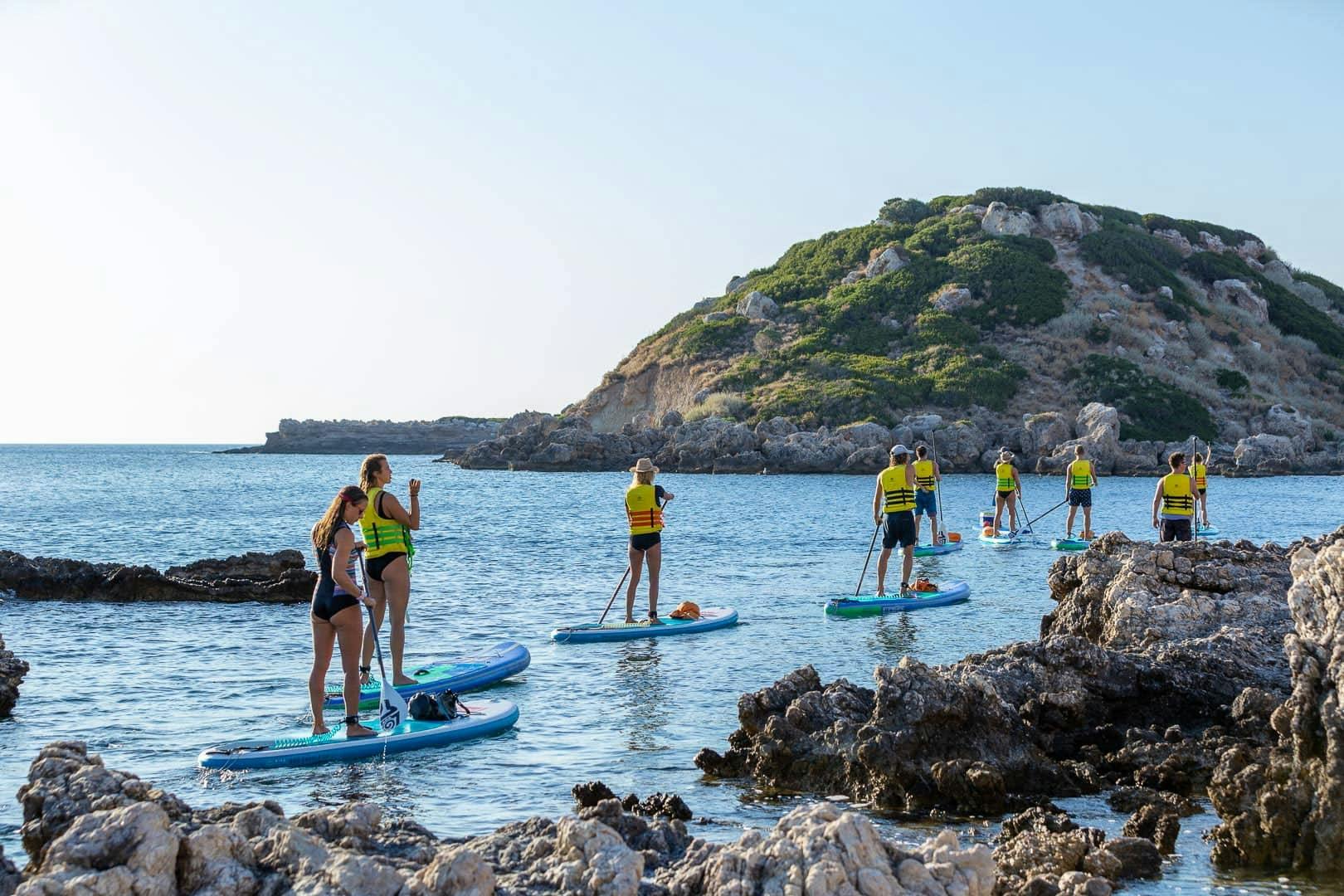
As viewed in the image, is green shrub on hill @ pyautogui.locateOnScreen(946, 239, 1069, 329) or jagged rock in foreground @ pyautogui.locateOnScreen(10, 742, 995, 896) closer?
jagged rock in foreground @ pyautogui.locateOnScreen(10, 742, 995, 896)

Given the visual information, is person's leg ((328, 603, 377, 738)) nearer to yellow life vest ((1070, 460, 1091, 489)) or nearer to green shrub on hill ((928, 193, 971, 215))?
yellow life vest ((1070, 460, 1091, 489))

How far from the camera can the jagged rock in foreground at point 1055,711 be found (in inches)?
333

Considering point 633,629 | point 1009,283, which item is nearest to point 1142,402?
point 1009,283

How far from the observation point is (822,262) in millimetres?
112188

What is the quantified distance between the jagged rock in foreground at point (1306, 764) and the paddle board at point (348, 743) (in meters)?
5.61

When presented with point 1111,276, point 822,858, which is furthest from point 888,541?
point 1111,276

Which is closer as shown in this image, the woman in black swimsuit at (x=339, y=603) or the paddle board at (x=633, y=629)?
the woman in black swimsuit at (x=339, y=603)

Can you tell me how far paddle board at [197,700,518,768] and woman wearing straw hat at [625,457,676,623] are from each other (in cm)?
534

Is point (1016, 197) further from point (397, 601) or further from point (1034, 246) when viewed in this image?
point (397, 601)

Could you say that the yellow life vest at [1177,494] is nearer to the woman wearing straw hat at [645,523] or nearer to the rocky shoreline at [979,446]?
the woman wearing straw hat at [645,523]

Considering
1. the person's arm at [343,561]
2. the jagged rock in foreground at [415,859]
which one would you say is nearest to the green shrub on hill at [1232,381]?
the person's arm at [343,561]

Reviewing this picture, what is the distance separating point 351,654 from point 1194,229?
118412mm

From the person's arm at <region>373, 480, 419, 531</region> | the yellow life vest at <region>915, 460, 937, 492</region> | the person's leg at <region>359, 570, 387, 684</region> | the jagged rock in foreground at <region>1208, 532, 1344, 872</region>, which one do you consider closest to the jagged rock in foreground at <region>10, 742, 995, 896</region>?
the jagged rock in foreground at <region>1208, 532, 1344, 872</region>

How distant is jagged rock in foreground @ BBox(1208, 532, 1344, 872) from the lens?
6.60m
